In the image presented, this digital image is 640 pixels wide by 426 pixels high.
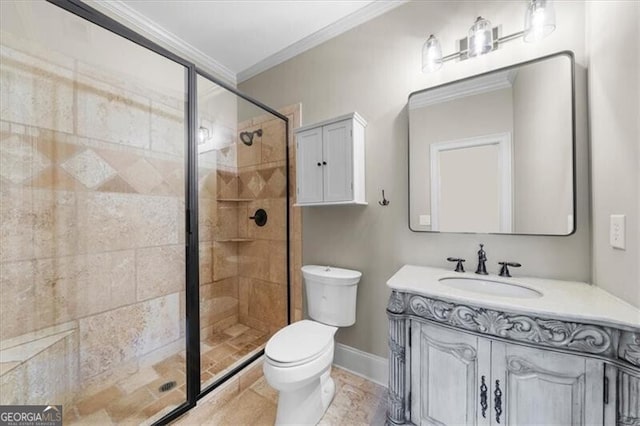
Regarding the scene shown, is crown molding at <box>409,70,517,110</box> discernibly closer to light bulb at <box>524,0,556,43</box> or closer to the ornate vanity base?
light bulb at <box>524,0,556,43</box>

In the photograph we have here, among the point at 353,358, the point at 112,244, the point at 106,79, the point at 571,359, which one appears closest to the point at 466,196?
the point at 571,359

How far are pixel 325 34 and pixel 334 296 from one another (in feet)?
6.43

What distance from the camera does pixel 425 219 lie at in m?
1.50

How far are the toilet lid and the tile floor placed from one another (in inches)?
17.2

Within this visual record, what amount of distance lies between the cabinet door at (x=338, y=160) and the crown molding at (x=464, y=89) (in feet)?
1.47

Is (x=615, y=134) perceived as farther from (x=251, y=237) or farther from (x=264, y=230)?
(x=251, y=237)

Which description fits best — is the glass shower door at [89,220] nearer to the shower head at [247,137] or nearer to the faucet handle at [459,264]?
the shower head at [247,137]

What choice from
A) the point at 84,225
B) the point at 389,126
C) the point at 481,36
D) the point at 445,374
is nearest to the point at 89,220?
the point at 84,225

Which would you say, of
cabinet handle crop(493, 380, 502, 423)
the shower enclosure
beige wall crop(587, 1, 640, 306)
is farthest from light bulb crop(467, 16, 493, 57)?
cabinet handle crop(493, 380, 502, 423)

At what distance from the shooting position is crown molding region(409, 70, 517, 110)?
4.24 ft

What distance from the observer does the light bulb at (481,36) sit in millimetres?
1292

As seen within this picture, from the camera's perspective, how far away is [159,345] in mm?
1739

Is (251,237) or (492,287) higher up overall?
(251,237)

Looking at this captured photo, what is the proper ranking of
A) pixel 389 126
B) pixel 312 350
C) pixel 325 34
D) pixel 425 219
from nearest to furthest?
pixel 312 350, pixel 425 219, pixel 389 126, pixel 325 34
